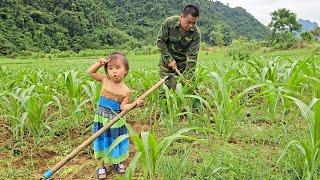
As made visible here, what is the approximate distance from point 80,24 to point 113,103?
44.7 meters

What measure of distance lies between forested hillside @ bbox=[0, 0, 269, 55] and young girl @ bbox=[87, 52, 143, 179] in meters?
34.5

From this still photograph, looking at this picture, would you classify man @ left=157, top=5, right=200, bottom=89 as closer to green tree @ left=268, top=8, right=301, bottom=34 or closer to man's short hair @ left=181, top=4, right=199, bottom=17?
man's short hair @ left=181, top=4, right=199, bottom=17

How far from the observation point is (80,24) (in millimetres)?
46000

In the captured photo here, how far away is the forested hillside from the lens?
39.8m

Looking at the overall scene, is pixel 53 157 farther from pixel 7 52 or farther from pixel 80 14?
pixel 80 14

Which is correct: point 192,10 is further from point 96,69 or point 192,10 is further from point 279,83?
point 279,83

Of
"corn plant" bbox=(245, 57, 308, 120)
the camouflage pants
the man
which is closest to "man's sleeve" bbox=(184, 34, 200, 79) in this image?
the man

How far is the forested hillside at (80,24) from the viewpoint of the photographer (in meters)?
39.8

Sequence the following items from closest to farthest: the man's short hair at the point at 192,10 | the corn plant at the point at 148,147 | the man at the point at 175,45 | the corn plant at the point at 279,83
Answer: the corn plant at the point at 148,147 → the corn plant at the point at 279,83 → the man's short hair at the point at 192,10 → the man at the point at 175,45

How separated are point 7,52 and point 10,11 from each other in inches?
327

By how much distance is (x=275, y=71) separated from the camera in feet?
13.0

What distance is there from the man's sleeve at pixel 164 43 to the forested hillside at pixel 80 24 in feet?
108

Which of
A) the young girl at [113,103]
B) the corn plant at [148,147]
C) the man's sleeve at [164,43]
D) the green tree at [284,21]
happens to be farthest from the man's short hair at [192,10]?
the green tree at [284,21]

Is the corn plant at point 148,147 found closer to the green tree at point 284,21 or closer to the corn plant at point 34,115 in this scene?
the corn plant at point 34,115
